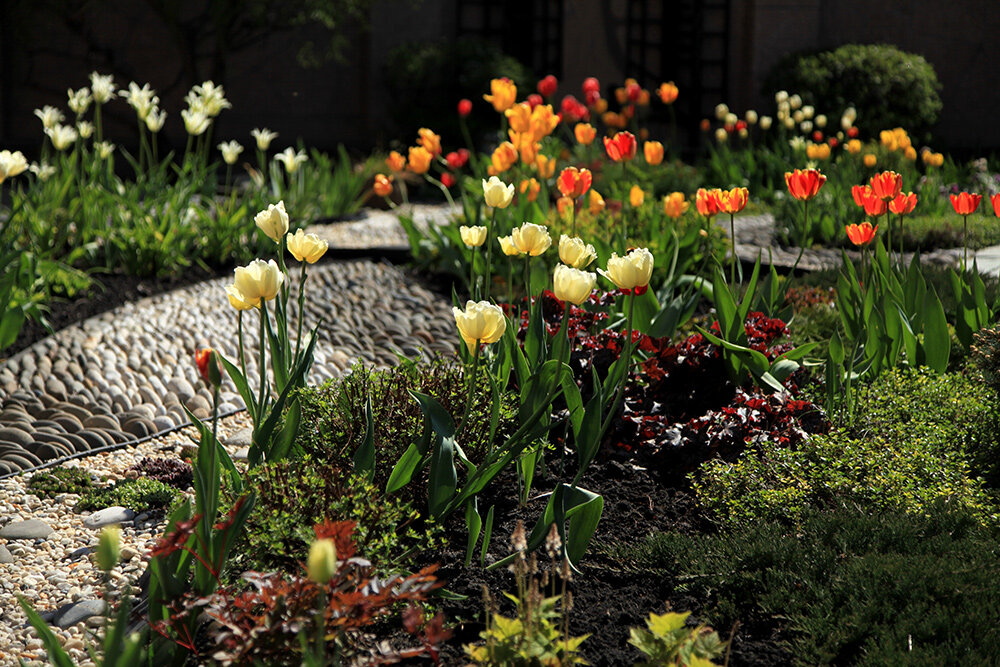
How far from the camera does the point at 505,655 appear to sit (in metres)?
1.63

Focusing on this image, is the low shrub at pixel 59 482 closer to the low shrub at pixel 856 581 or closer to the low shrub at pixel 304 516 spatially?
the low shrub at pixel 304 516

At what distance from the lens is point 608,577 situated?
91.0 inches

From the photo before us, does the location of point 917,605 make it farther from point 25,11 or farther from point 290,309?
point 25,11

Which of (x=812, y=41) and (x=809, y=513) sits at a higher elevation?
(x=812, y=41)

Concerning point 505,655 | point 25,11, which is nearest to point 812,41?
point 25,11

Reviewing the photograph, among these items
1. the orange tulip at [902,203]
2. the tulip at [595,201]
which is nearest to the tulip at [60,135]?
the tulip at [595,201]

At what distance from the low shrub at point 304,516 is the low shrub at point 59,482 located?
108cm

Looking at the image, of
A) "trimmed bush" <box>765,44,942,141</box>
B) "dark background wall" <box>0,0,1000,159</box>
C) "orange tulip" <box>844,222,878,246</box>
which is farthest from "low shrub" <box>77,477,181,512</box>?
"trimmed bush" <box>765,44,942,141</box>

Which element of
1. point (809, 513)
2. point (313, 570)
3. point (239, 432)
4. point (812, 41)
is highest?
point (812, 41)

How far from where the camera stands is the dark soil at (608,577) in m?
2.03

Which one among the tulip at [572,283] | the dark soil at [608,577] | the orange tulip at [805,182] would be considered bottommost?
the dark soil at [608,577]

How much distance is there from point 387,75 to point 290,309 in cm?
768

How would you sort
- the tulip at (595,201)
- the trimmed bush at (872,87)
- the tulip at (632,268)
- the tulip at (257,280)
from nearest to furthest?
the tulip at (257,280) < the tulip at (632,268) < the tulip at (595,201) < the trimmed bush at (872,87)

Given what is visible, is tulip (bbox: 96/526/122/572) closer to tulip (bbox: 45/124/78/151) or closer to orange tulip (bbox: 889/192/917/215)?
orange tulip (bbox: 889/192/917/215)
